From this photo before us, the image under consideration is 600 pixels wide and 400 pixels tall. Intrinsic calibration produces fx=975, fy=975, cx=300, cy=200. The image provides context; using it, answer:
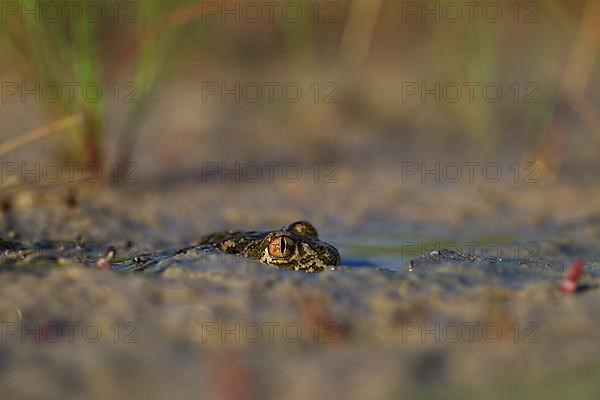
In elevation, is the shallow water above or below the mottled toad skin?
above

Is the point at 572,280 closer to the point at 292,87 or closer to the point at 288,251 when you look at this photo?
the point at 288,251

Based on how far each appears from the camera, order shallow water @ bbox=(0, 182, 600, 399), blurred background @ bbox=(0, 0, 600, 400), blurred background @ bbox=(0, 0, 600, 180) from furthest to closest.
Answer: blurred background @ bbox=(0, 0, 600, 180) → blurred background @ bbox=(0, 0, 600, 400) → shallow water @ bbox=(0, 182, 600, 399)

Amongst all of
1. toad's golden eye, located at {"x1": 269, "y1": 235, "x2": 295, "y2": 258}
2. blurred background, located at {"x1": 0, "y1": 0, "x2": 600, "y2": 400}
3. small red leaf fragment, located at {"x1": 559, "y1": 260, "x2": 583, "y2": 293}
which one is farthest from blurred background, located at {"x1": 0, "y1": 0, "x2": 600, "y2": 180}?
small red leaf fragment, located at {"x1": 559, "y1": 260, "x2": 583, "y2": 293}

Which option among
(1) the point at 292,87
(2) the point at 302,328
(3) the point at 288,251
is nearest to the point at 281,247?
(3) the point at 288,251

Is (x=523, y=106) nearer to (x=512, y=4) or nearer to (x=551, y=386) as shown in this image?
(x=512, y=4)

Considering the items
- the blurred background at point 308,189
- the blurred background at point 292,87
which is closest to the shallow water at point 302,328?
the blurred background at point 308,189

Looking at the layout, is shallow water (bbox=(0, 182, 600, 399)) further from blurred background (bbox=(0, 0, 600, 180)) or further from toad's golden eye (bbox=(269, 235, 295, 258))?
blurred background (bbox=(0, 0, 600, 180))

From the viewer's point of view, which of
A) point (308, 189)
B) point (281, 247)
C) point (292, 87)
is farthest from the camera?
point (292, 87)
